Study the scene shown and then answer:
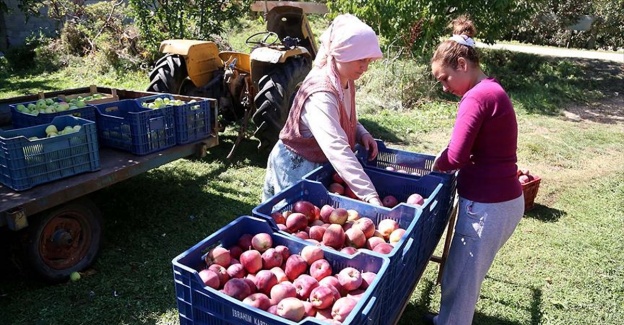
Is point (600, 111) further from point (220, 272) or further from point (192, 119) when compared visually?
point (220, 272)

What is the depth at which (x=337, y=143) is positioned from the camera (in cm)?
252

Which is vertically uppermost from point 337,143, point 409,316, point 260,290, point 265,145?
point 337,143

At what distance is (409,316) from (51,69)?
1389 cm

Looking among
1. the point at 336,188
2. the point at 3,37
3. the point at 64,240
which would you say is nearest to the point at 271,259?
the point at 336,188

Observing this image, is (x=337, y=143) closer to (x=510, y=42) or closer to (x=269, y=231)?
(x=269, y=231)

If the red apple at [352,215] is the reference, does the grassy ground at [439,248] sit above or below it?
below

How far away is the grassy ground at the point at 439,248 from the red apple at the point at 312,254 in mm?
1869

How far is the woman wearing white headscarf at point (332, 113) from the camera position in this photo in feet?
8.25

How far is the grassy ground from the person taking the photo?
352 centimetres

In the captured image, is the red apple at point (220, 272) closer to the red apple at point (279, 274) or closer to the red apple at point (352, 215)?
the red apple at point (279, 274)

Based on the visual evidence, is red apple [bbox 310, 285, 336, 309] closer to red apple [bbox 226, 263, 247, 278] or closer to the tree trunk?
red apple [bbox 226, 263, 247, 278]

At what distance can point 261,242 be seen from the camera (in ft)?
6.63

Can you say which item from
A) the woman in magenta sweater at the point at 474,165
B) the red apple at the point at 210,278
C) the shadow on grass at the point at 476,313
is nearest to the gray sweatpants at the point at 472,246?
the woman in magenta sweater at the point at 474,165

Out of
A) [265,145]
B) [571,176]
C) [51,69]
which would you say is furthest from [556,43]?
[51,69]
